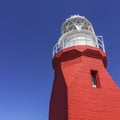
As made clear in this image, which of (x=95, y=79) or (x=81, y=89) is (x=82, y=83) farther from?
(x=95, y=79)

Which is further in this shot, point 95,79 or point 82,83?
point 95,79

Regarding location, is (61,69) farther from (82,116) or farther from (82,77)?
(82,116)

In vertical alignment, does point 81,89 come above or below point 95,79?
below

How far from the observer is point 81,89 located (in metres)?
11.2

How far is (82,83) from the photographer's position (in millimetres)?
11586

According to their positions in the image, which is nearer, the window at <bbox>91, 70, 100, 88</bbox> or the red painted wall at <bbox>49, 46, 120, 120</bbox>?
the red painted wall at <bbox>49, 46, 120, 120</bbox>

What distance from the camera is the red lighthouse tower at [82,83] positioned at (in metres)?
10.6

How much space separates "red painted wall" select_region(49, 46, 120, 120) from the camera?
10.5m

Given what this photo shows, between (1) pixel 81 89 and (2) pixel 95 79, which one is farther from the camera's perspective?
(2) pixel 95 79

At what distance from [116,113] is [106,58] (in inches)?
183

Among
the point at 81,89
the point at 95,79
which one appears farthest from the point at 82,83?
the point at 95,79

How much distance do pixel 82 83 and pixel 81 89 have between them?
46 cm

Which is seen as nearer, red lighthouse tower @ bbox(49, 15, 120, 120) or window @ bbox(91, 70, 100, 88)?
red lighthouse tower @ bbox(49, 15, 120, 120)

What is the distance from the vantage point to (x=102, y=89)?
1174 centimetres
